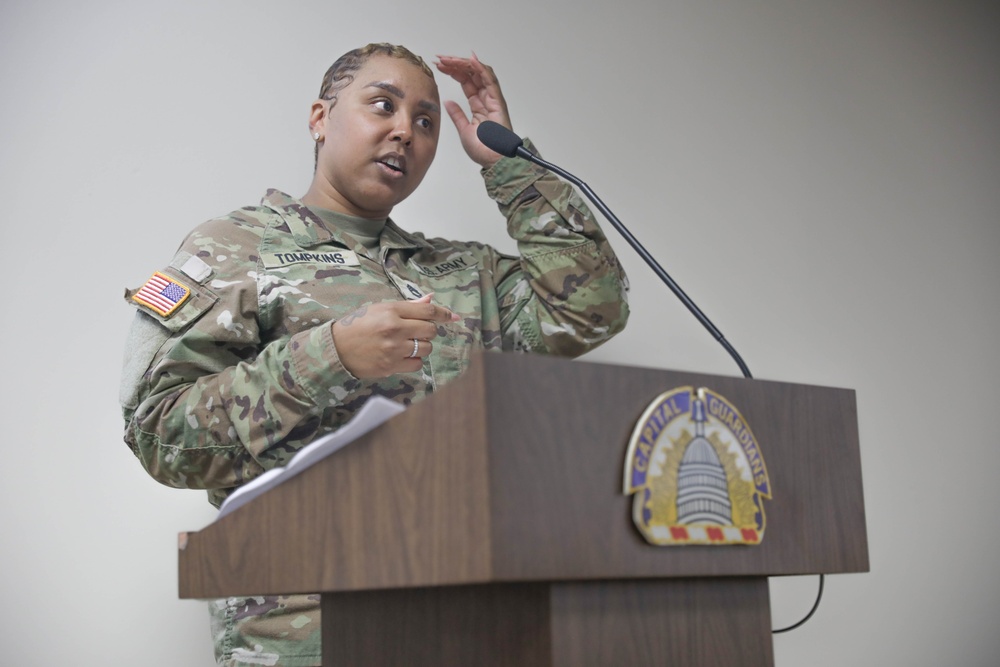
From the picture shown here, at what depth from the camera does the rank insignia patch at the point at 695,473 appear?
2.59 ft

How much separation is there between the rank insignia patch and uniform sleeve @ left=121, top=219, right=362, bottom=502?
476 mm

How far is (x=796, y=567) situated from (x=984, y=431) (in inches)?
67.5

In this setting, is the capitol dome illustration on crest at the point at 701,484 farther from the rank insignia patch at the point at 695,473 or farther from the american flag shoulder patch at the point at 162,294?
the american flag shoulder patch at the point at 162,294

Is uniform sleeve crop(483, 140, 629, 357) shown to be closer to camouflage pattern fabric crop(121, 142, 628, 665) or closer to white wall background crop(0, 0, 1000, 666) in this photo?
camouflage pattern fabric crop(121, 142, 628, 665)

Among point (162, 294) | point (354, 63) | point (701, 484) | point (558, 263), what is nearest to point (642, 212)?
point (558, 263)

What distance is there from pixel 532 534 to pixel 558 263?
3.21ft

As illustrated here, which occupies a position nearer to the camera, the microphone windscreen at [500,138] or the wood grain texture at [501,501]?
the wood grain texture at [501,501]

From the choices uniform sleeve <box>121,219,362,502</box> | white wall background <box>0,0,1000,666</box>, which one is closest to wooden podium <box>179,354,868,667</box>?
uniform sleeve <box>121,219,362,502</box>

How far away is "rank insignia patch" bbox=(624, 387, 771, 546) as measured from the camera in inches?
31.0

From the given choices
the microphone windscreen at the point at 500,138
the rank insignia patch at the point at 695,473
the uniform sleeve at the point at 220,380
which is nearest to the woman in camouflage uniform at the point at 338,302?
the uniform sleeve at the point at 220,380

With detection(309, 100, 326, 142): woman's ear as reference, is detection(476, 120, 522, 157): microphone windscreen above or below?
below

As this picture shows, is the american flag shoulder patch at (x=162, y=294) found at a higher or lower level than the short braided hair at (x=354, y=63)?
lower

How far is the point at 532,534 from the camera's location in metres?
0.71

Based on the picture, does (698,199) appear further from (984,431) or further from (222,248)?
(222,248)
